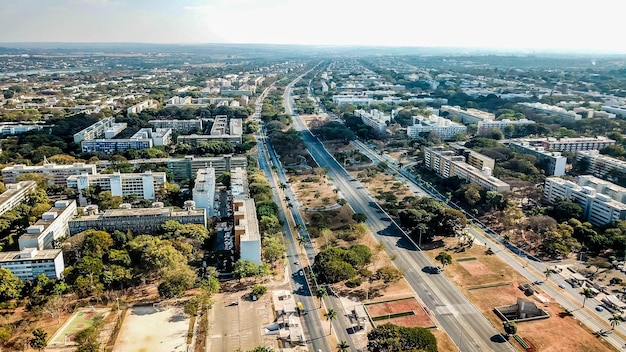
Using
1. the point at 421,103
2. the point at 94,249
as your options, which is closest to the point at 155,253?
the point at 94,249

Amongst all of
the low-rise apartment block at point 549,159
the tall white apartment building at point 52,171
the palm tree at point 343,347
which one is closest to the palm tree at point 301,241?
the palm tree at point 343,347

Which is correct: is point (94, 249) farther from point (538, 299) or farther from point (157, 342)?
point (538, 299)

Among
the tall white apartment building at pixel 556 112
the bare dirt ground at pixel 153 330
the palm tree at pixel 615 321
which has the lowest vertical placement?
the bare dirt ground at pixel 153 330

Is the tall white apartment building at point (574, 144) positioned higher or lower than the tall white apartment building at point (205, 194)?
higher

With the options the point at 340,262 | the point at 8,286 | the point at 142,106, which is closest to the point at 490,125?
the point at 340,262

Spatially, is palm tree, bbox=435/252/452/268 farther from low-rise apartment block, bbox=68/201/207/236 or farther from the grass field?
the grass field

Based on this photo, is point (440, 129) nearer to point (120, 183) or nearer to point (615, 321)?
point (120, 183)

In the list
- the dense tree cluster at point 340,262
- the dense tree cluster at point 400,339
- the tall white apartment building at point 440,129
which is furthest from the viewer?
the tall white apartment building at point 440,129

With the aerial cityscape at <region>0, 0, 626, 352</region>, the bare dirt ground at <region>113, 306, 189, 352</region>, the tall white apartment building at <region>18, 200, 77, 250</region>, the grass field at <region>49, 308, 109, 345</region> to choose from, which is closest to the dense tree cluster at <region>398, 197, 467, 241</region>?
the aerial cityscape at <region>0, 0, 626, 352</region>

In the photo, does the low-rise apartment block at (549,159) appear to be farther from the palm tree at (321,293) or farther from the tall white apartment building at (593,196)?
the palm tree at (321,293)
